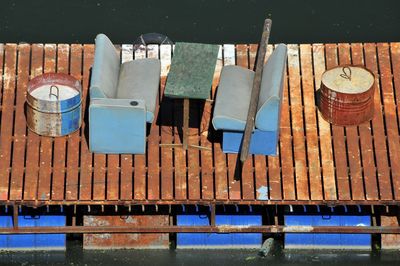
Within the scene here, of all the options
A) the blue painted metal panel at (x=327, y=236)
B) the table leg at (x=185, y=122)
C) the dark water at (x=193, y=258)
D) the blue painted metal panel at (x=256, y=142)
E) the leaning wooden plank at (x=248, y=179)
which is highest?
the table leg at (x=185, y=122)

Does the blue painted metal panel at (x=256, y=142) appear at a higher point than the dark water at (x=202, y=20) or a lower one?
lower

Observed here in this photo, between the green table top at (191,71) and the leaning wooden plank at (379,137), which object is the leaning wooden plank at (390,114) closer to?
the leaning wooden plank at (379,137)

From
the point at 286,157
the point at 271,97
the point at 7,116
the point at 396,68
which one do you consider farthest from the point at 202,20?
the point at 271,97

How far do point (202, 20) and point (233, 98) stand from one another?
5522 millimetres

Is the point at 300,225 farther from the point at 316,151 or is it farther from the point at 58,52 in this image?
the point at 58,52

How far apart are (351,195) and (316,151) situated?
0.97m

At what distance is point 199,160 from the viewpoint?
66.0 feet

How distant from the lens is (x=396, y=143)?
20359 mm

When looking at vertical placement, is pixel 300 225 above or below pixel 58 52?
below

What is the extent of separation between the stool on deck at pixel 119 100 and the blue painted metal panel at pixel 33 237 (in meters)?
1.32

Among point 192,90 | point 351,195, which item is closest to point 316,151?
point 351,195

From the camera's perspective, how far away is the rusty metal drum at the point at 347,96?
20.4 m

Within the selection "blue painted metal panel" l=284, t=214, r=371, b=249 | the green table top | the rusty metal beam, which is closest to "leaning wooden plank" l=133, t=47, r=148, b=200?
the rusty metal beam

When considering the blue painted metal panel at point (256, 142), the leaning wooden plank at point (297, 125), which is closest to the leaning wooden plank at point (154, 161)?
the blue painted metal panel at point (256, 142)
